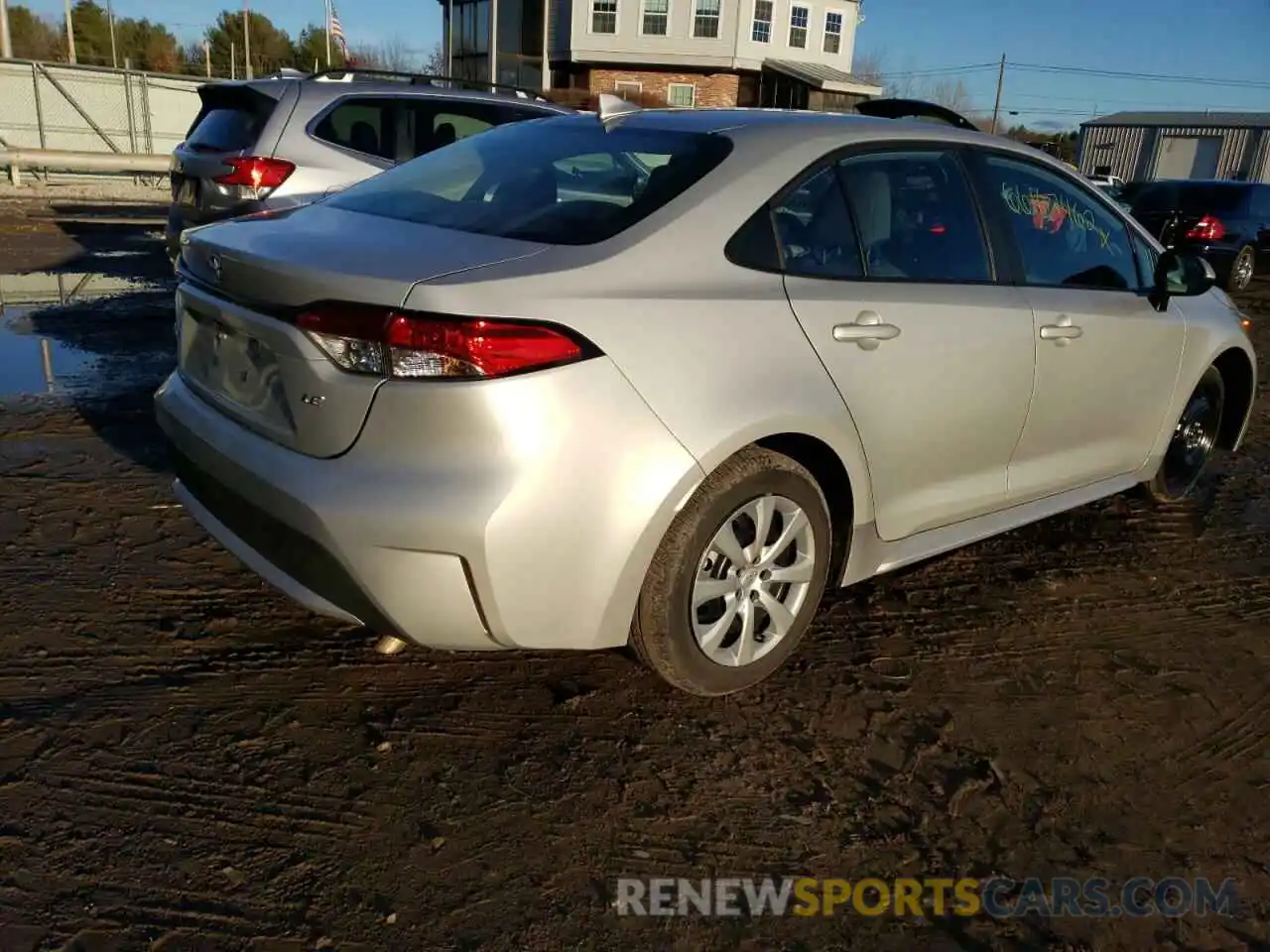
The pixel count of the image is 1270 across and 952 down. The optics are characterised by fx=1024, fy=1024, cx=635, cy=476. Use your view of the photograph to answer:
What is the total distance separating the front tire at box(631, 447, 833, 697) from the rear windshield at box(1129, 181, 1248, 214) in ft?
48.3

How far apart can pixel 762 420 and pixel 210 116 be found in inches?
247

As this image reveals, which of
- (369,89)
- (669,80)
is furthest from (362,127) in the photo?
(669,80)

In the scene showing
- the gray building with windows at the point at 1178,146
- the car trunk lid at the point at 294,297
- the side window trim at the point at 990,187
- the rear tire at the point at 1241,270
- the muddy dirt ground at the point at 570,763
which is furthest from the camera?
the gray building with windows at the point at 1178,146

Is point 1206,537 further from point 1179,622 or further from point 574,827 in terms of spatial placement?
point 574,827

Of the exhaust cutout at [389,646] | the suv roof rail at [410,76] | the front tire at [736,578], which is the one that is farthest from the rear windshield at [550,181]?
the suv roof rail at [410,76]

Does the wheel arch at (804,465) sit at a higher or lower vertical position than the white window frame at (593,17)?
lower

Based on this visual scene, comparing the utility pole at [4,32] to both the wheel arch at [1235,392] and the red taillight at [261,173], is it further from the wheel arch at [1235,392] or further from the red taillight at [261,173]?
the wheel arch at [1235,392]

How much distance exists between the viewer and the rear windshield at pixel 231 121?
690 cm

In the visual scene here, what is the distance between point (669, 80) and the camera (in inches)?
1481

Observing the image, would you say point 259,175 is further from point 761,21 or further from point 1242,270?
point 761,21

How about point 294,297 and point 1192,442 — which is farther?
point 1192,442

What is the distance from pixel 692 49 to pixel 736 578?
3671cm

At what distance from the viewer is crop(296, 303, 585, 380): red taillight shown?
237 cm

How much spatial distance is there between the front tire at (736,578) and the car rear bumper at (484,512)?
0.38ft
